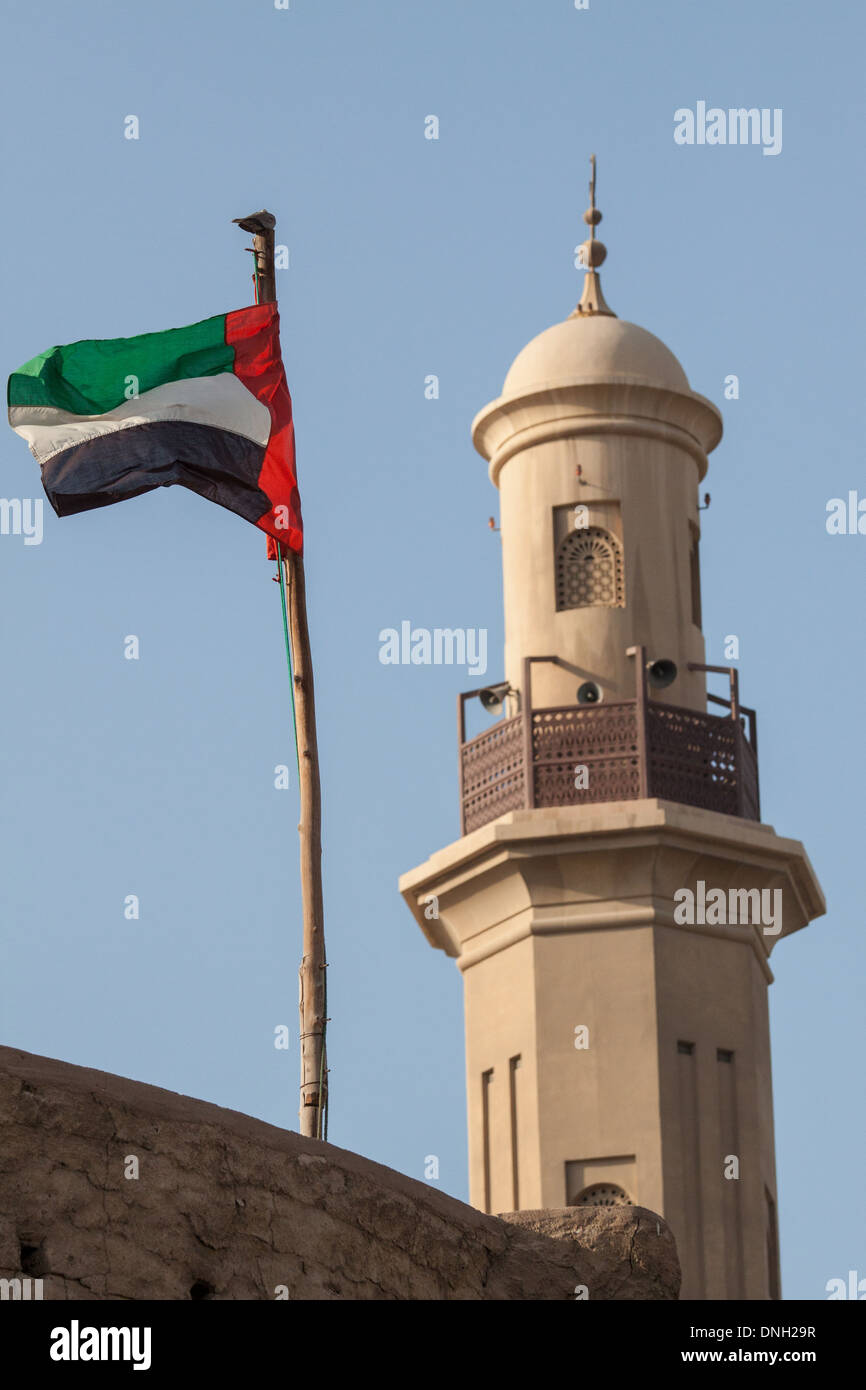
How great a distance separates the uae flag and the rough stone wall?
25.8 feet

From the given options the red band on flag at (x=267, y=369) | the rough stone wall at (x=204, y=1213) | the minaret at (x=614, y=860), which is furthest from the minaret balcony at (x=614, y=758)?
the rough stone wall at (x=204, y=1213)

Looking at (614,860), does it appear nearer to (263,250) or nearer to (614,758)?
(614,758)

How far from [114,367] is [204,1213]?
9753 mm

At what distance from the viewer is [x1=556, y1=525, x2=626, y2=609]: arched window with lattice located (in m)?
30.4

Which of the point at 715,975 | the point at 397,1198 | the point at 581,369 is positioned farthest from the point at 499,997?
the point at 397,1198

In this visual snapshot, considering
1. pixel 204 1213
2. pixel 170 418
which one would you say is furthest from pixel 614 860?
pixel 204 1213

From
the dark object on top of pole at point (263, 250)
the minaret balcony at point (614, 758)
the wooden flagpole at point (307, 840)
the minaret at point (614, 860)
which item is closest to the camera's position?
the wooden flagpole at point (307, 840)

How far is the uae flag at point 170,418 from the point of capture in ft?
57.6

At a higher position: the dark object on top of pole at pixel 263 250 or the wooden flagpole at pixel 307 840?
the dark object on top of pole at pixel 263 250

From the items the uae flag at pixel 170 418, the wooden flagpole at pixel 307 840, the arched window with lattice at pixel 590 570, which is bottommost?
the wooden flagpole at pixel 307 840

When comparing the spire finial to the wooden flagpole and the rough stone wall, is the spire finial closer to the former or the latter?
the wooden flagpole

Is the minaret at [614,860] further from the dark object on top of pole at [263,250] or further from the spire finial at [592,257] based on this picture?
the dark object on top of pole at [263,250]

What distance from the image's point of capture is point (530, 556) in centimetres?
3055

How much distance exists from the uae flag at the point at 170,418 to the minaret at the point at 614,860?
37.0 ft
